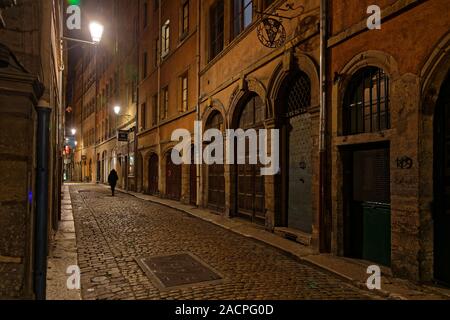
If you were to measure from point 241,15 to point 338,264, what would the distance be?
28.4ft

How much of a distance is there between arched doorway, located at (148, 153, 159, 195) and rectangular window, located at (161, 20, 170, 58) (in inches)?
235

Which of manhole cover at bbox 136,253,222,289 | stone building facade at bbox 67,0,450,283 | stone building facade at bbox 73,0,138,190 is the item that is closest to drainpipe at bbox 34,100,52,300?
manhole cover at bbox 136,253,222,289

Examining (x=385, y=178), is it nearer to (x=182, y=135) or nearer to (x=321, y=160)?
(x=321, y=160)

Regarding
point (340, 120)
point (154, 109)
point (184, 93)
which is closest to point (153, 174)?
point (154, 109)

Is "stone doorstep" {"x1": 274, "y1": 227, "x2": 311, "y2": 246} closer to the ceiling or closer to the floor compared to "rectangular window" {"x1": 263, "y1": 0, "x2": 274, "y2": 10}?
closer to the floor

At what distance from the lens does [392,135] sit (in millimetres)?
5508

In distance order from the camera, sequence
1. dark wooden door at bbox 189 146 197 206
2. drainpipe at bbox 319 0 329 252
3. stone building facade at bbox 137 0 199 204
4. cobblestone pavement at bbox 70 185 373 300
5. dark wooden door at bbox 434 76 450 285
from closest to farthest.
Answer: cobblestone pavement at bbox 70 185 373 300 < dark wooden door at bbox 434 76 450 285 < drainpipe at bbox 319 0 329 252 < dark wooden door at bbox 189 146 197 206 < stone building facade at bbox 137 0 199 204

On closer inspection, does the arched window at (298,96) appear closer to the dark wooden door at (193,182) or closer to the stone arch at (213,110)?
the stone arch at (213,110)

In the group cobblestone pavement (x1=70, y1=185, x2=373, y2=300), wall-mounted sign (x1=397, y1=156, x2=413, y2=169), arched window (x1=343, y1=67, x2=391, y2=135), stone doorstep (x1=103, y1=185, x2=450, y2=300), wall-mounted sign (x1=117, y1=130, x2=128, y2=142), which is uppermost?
wall-mounted sign (x1=117, y1=130, x2=128, y2=142)

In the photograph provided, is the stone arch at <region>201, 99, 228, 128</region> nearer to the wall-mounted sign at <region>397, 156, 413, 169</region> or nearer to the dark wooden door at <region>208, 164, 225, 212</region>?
the dark wooden door at <region>208, 164, 225, 212</region>

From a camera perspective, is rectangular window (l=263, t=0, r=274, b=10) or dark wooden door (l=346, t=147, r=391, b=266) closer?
dark wooden door (l=346, t=147, r=391, b=266)

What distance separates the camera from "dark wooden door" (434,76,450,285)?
4.89 m

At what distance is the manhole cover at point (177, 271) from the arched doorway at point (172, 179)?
35.0ft
